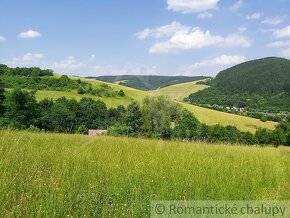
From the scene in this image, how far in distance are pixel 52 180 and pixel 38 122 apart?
57926 mm

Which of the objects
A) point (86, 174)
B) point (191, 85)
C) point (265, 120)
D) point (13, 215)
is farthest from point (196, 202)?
point (191, 85)

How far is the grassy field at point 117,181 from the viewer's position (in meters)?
3.75

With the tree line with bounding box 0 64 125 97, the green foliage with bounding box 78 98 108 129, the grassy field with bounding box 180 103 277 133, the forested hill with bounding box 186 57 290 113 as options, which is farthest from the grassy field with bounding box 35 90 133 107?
the forested hill with bounding box 186 57 290 113

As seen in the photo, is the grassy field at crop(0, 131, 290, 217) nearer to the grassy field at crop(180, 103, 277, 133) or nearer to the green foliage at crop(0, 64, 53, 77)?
the grassy field at crop(180, 103, 277, 133)

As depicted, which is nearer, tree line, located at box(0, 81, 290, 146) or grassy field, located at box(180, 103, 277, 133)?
tree line, located at box(0, 81, 290, 146)

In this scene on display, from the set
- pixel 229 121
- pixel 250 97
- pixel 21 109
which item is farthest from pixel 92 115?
pixel 250 97

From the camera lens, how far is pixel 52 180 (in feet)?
14.0

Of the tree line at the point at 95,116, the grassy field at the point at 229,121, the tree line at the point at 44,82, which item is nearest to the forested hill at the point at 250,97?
the grassy field at the point at 229,121

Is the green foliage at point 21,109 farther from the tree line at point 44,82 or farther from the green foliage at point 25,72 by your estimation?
the green foliage at point 25,72

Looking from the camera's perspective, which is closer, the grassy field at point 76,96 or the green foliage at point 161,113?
the green foliage at point 161,113

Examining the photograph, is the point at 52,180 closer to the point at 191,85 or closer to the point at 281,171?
the point at 281,171

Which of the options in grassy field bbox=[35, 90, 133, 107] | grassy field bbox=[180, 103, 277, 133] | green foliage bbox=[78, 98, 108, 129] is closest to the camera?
green foliage bbox=[78, 98, 108, 129]

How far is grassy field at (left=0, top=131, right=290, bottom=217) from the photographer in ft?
12.3

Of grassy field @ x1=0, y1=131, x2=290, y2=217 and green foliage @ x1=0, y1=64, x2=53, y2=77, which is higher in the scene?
green foliage @ x1=0, y1=64, x2=53, y2=77
